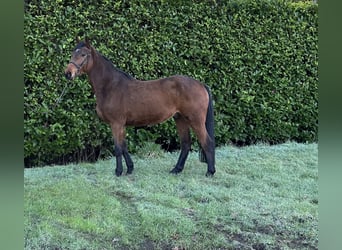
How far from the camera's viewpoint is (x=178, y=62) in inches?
218

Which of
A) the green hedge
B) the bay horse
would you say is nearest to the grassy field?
the bay horse

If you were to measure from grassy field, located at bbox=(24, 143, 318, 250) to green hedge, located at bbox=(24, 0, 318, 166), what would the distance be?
2.06ft

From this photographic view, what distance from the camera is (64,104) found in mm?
4910

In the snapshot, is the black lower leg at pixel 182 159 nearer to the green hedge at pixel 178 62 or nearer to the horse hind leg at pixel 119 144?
the horse hind leg at pixel 119 144

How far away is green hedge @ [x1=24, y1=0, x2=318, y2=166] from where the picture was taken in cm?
477

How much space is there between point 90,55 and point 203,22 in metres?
2.28

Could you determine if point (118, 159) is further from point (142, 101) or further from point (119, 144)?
point (142, 101)

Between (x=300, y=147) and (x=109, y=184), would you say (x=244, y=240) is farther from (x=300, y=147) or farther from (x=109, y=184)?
(x=300, y=147)

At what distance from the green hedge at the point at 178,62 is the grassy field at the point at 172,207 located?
0.63m

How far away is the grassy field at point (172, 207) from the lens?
268cm

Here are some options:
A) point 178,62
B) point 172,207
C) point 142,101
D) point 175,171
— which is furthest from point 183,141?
point 178,62

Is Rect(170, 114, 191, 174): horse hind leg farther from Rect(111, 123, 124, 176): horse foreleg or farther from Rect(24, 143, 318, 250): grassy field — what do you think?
Rect(111, 123, 124, 176): horse foreleg

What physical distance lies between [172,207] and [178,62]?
9.07ft
